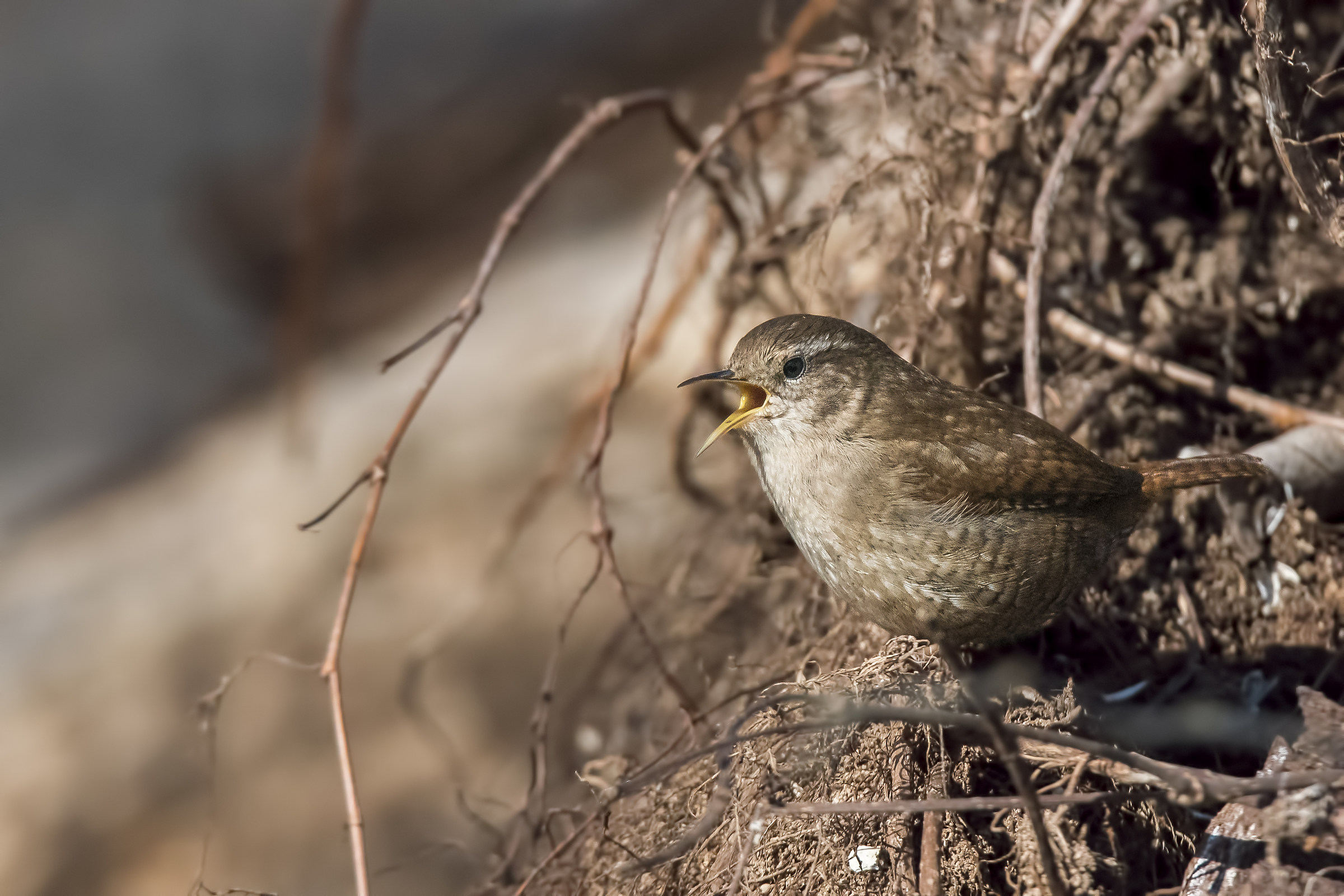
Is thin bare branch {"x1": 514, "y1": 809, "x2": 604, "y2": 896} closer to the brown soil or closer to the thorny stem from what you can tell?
the brown soil

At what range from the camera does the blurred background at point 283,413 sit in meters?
4.29

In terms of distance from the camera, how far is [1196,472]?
2250mm

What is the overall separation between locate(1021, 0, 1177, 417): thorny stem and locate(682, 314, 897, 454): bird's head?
0.39 m

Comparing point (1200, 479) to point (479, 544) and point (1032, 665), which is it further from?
point (479, 544)

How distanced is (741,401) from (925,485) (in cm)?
47

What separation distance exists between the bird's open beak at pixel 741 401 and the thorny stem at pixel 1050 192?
0.63 meters

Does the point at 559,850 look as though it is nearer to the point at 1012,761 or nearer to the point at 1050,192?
the point at 1012,761

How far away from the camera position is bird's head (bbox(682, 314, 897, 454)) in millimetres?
2258

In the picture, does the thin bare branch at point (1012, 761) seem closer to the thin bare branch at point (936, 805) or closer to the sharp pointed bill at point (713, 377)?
the thin bare branch at point (936, 805)

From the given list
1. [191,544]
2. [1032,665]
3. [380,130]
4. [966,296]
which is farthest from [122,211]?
[1032,665]

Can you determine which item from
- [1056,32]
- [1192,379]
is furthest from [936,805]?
[1056,32]

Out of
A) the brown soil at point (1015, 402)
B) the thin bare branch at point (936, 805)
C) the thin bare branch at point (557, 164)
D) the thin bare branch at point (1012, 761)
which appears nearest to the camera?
the thin bare branch at point (1012, 761)

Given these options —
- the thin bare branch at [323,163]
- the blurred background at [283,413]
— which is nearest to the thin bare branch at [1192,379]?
the blurred background at [283,413]

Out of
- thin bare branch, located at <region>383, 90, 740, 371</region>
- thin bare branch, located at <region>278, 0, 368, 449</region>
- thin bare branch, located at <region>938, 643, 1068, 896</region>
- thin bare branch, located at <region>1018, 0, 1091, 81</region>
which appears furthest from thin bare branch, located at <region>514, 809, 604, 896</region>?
thin bare branch, located at <region>1018, 0, 1091, 81</region>
